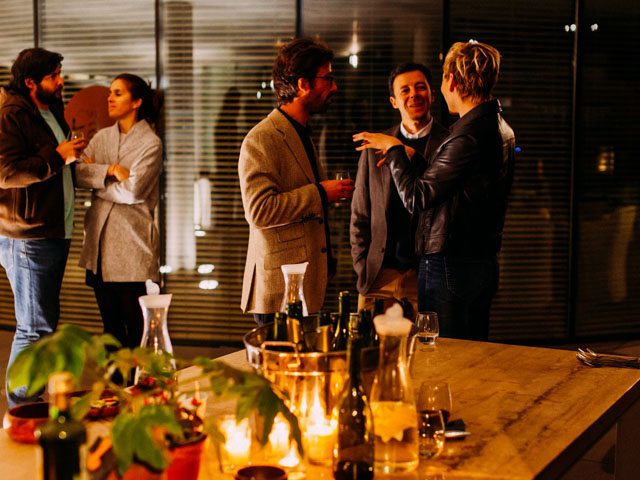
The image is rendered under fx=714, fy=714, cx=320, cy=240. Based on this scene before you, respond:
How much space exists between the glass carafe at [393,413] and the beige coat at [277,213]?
1.57 m

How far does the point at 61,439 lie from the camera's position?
890mm

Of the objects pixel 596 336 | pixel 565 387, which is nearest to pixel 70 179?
pixel 565 387

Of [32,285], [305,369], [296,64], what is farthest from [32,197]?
[305,369]

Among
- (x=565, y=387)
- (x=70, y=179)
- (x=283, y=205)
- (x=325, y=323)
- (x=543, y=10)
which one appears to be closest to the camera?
(x=325, y=323)

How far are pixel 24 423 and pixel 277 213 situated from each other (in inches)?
61.8

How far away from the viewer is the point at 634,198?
219 inches

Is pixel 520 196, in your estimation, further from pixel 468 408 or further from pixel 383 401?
pixel 383 401

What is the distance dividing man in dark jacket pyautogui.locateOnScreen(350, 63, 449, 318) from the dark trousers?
3.87 feet

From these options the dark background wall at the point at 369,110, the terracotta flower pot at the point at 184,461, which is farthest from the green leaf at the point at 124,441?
the dark background wall at the point at 369,110

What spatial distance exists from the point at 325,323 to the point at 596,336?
4449mm

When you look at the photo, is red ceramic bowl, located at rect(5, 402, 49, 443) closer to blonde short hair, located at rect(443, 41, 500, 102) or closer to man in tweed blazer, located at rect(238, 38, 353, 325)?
man in tweed blazer, located at rect(238, 38, 353, 325)

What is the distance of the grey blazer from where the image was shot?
349 cm

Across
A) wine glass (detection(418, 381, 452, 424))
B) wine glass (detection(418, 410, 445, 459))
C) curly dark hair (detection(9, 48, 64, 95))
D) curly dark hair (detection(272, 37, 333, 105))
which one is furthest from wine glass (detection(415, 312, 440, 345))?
curly dark hair (detection(9, 48, 64, 95))

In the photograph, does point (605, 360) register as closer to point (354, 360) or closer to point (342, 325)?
point (342, 325)
